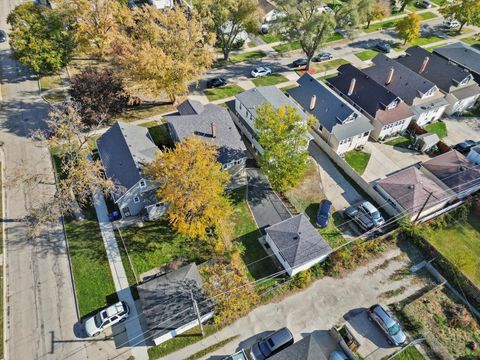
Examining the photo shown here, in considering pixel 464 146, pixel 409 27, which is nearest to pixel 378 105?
pixel 464 146

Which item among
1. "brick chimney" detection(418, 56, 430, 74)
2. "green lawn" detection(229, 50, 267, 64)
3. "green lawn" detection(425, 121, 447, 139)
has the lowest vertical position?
"green lawn" detection(425, 121, 447, 139)

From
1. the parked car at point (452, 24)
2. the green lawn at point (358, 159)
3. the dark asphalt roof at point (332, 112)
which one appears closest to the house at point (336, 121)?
the dark asphalt roof at point (332, 112)

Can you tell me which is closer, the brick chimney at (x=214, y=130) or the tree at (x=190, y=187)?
the tree at (x=190, y=187)

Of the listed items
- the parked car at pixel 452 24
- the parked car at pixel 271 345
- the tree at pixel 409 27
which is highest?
the parked car at pixel 452 24

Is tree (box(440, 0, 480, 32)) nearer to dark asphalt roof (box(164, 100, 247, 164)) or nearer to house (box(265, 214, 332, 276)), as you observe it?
dark asphalt roof (box(164, 100, 247, 164))

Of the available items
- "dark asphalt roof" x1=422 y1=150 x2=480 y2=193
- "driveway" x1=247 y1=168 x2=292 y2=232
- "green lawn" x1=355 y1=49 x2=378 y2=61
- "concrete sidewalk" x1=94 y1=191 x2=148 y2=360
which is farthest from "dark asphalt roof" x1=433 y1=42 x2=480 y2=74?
"concrete sidewalk" x1=94 y1=191 x2=148 y2=360

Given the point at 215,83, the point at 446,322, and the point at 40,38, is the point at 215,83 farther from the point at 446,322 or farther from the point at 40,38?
→ the point at 446,322

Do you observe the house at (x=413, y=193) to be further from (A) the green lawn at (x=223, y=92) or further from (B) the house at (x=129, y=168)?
(A) the green lawn at (x=223, y=92)
